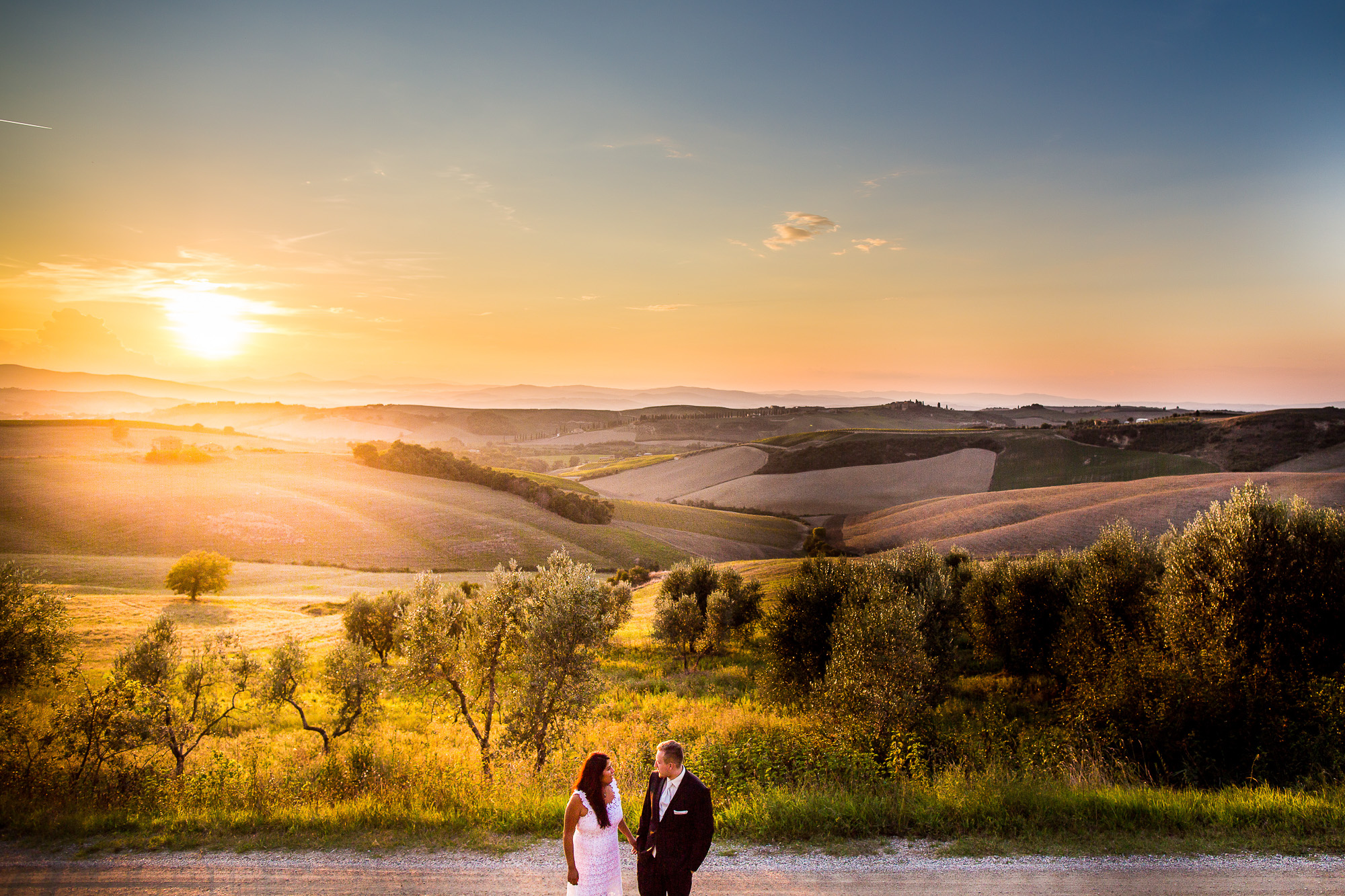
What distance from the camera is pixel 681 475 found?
103m

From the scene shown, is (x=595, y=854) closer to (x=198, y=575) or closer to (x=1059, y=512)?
(x=198, y=575)

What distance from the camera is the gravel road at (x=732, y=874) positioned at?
7684 mm

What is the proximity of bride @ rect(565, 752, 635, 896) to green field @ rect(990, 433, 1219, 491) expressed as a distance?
90931 millimetres

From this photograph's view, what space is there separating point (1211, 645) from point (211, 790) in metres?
28.0

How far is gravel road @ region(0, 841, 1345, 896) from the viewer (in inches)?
303

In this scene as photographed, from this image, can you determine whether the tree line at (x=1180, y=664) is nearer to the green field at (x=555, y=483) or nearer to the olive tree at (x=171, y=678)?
the olive tree at (x=171, y=678)

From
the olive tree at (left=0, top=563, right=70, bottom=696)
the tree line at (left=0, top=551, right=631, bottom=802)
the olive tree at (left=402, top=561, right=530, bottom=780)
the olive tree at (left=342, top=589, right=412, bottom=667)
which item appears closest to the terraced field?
the olive tree at (left=342, top=589, right=412, bottom=667)

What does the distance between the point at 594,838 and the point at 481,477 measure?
77.3 metres

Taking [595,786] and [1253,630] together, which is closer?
[595,786]

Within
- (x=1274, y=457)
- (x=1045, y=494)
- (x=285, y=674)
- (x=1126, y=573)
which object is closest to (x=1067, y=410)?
(x=1274, y=457)

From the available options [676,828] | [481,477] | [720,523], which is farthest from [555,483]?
[676,828]

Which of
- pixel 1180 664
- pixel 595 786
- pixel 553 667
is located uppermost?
pixel 595 786

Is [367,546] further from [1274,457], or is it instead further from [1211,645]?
[1274,457]

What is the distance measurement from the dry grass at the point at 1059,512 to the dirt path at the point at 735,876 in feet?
143
